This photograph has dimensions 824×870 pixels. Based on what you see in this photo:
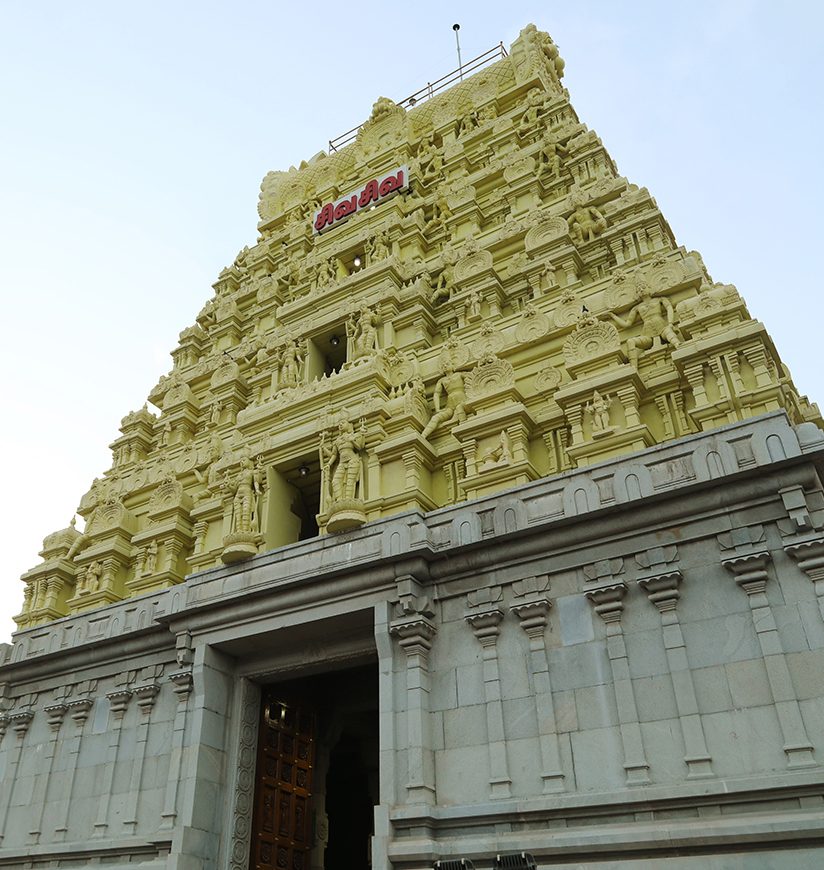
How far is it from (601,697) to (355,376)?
12740 mm

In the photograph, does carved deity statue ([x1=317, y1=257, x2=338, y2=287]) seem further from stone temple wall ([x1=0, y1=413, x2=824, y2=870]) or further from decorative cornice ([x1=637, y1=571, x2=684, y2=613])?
decorative cornice ([x1=637, y1=571, x2=684, y2=613])

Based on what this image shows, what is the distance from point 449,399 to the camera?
22.7 metres

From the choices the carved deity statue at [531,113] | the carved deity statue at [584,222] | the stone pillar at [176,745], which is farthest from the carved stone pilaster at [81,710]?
the carved deity statue at [531,113]

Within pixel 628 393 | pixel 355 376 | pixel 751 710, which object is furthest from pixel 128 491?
pixel 751 710

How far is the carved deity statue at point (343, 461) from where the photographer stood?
19.9 metres

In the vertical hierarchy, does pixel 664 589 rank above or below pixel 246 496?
below

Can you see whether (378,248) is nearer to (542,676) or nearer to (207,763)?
(207,763)

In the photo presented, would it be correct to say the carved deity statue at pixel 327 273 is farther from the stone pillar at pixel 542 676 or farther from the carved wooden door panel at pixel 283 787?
the stone pillar at pixel 542 676

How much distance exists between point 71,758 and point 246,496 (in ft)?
24.7

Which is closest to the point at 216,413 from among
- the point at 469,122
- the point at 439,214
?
the point at 439,214

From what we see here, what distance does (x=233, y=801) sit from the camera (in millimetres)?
16469

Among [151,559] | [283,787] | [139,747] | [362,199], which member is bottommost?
[283,787]

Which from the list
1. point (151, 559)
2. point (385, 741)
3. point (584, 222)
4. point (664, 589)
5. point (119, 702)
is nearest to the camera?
point (664, 589)

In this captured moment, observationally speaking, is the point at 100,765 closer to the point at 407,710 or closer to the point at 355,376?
the point at 407,710
